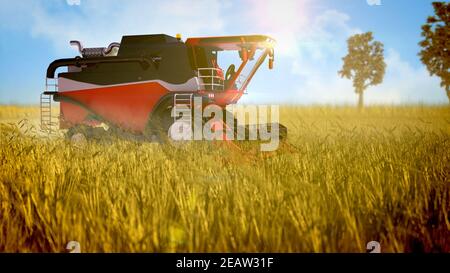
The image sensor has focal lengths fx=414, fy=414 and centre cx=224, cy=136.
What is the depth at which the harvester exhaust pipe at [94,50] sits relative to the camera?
9422mm

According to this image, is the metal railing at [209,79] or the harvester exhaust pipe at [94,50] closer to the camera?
the metal railing at [209,79]

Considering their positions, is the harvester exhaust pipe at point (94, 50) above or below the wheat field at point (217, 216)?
above

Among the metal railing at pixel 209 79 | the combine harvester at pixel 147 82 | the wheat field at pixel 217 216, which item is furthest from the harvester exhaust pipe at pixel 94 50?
the wheat field at pixel 217 216

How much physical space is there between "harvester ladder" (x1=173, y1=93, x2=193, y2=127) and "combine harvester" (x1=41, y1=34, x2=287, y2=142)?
0.8 inches

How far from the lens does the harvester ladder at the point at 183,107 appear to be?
7.92 meters

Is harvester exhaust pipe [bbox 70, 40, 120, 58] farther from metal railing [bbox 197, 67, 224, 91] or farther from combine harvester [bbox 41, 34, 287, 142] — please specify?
metal railing [bbox 197, 67, 224, 91]

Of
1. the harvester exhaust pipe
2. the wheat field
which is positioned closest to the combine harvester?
the harvester exhaust pipe

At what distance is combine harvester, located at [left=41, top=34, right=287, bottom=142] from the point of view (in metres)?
8.30
